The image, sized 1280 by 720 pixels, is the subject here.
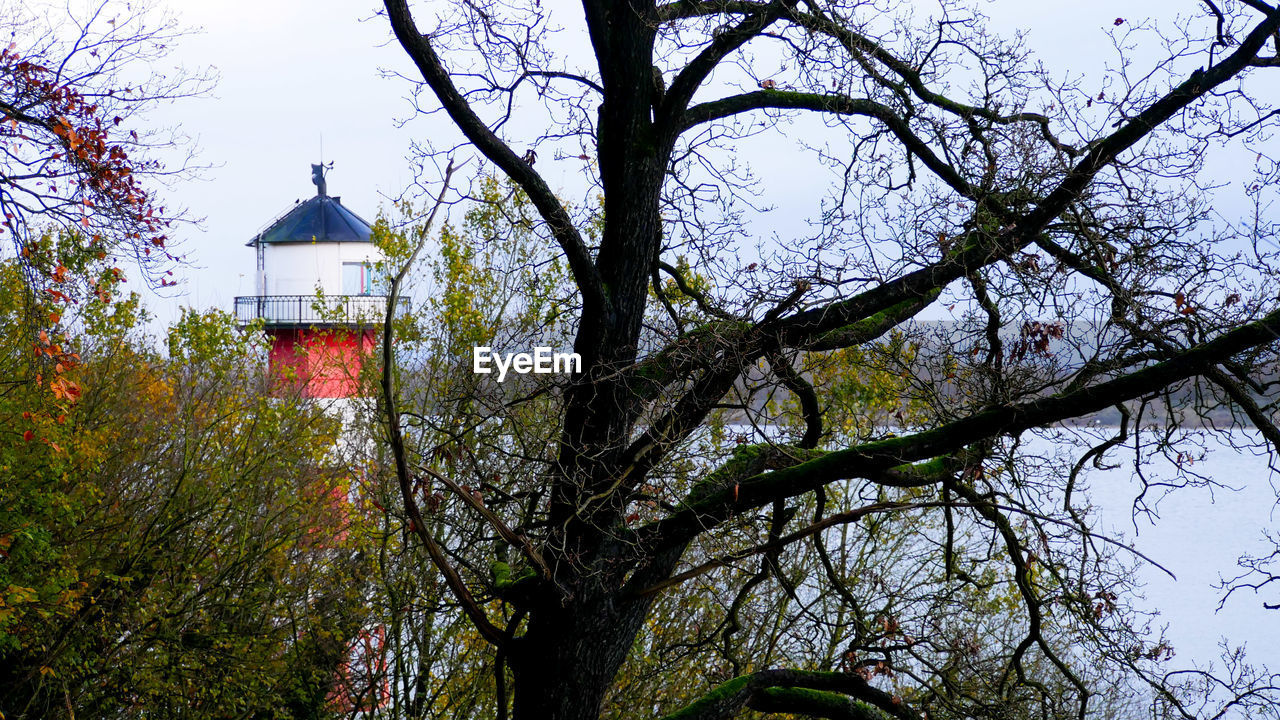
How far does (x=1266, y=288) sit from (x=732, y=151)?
255cm

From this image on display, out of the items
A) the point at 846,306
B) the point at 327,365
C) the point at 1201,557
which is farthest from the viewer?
the point at 1201,557

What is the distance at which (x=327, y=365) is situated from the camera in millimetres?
11062

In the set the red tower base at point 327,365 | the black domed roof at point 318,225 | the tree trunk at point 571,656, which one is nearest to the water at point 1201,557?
the red tower base at point 327,365

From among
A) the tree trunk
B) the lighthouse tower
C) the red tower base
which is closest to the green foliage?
the red tower base

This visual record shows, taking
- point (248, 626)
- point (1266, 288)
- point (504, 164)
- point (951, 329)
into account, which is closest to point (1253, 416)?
point (1266, 288)

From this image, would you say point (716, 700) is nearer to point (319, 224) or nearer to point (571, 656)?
point (571, 656)

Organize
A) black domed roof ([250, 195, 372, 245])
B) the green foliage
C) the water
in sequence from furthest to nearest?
black domed roof ([250, 195, 372, 245]) < the water < the green foliage

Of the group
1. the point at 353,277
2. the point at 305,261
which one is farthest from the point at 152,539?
the point at 305,261

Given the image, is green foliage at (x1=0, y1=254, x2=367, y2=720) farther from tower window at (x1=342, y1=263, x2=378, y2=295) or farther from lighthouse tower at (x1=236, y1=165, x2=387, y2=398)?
tower window at (x1=342, y1=263, x2=378, y2=295)

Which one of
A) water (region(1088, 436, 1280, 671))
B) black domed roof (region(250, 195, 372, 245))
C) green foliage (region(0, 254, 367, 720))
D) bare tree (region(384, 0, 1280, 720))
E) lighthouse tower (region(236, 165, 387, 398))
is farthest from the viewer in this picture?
black domed roof (region(250, 195, 372, 245))

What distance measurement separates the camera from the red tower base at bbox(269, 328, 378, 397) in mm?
10977

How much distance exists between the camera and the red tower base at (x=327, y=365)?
11.0 meters

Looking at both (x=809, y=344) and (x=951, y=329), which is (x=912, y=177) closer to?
(x=951, y=329)

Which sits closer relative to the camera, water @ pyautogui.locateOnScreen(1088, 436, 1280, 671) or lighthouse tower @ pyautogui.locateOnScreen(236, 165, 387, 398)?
water @ pyautogui.locateOnScreen(1088, 436, 1280, 671)
